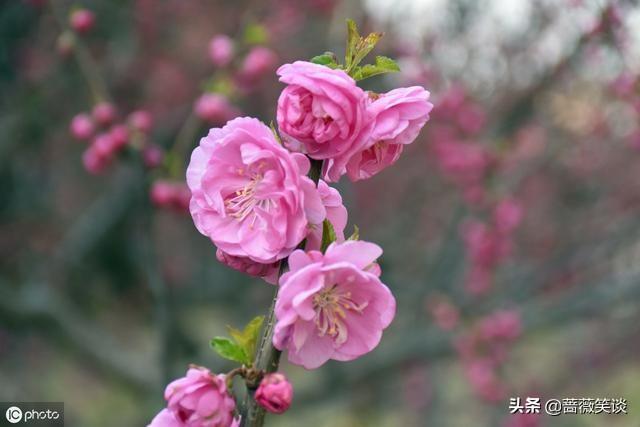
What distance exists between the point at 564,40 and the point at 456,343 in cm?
221

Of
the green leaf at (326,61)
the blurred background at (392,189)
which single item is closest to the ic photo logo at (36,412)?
A: the blurred background at (392,189)

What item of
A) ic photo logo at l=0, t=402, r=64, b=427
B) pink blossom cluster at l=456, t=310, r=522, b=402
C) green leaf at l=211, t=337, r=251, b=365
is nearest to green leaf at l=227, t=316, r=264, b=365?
green leaf at l=211, t=337, r=251, b=365

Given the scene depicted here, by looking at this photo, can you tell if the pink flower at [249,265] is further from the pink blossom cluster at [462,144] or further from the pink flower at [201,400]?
the pink blossom cluster at [462,144]

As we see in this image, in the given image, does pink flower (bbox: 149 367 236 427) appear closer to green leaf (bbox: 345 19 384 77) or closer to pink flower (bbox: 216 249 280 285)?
pink flower (bbox: 216 249 280 285)

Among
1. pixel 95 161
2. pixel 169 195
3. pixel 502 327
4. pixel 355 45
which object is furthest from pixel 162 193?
pixel 502 327

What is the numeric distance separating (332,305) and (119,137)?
181 centimetres

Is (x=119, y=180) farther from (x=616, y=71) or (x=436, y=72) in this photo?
(x=616, y=71)

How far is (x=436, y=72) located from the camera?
16.1ft

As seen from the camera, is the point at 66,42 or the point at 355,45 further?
the point at 66,42

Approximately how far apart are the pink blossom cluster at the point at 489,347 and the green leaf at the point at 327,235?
310 cm

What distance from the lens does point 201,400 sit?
3.32ft

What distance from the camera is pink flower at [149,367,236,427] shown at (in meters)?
1.02

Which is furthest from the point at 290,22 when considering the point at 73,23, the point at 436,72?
the point at 73,23

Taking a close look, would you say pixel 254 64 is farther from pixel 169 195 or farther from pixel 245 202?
pixel 245 202
